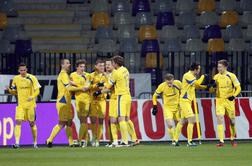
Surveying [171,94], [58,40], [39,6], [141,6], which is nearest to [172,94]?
[171,94]

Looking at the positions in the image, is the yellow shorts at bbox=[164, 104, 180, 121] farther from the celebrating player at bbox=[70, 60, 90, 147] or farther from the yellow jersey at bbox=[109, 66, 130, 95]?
the yellow jersey at bbox=[109, 66, 130, 95]

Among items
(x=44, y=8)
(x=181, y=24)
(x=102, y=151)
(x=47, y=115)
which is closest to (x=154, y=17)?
(x=181, y=24)

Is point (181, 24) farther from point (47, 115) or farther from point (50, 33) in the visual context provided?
point (47, 115)

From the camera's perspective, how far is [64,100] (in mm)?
24438

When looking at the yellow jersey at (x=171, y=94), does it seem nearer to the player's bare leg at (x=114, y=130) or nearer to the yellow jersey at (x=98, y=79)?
the yellow jersey at (x=98, y=79)

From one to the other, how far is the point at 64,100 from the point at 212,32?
1034 cm

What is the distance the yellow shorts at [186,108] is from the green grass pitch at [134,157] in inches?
87.7

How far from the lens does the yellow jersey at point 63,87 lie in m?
24.1

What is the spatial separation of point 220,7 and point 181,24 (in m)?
1.58

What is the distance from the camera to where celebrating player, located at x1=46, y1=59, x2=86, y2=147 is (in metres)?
24.2

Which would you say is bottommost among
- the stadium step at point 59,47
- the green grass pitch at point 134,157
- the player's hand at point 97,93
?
the green grass pitch at point 134,157

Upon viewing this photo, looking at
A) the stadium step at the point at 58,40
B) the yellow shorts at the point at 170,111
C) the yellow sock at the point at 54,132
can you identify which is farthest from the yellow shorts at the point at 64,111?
the stadium step at the point at 58,40

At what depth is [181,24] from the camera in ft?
112

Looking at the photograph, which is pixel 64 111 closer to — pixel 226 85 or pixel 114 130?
pixel 114 130
